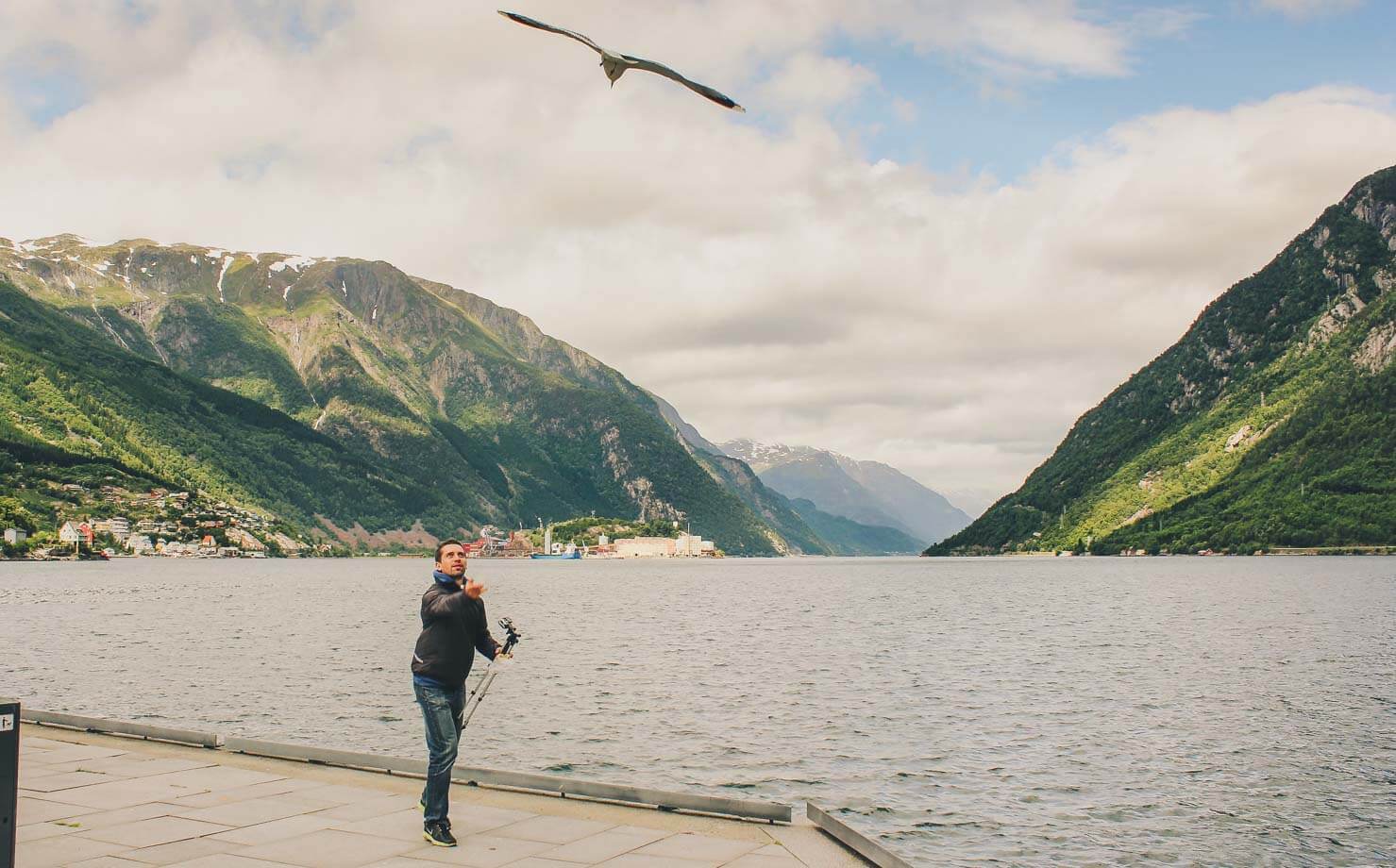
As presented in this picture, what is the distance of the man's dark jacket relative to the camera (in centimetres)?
1541

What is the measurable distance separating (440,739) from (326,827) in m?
1.95

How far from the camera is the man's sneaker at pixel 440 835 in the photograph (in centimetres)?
1413

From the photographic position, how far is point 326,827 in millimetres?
14938

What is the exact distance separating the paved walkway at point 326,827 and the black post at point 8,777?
100 inches

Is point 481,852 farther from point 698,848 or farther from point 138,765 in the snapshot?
point 138,765

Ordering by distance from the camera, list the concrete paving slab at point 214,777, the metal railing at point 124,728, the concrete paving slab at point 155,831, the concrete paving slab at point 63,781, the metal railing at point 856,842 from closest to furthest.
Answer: the metal railing at point 856,842, the concrete paving slab at point 155,831, the concrete paving slab at point 63,781, the concrete paving slab at point 214,777, the metal railing at point 124,728

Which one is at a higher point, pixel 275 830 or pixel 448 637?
pixel 448 637

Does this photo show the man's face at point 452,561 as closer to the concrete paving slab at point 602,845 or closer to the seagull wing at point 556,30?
the concrete paving slab at point 602,845

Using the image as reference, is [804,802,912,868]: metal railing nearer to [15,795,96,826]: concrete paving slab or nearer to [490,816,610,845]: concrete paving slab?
Result: [490,816,610,845]: concrete paving slab

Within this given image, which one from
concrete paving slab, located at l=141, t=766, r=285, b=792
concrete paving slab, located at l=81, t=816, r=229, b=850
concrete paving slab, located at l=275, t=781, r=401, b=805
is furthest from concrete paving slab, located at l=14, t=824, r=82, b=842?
concrete paving slab, located at l=275, t=781, r=401, b=805

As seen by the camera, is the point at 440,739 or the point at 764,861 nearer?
the point at 764,861

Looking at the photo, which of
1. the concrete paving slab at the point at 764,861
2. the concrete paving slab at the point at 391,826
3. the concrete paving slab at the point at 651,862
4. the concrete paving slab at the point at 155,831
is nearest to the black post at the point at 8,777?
the concrete paving slab at the point at 155,831

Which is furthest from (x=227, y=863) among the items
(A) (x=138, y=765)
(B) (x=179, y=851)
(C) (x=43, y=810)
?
(A) (x=138, y=765)

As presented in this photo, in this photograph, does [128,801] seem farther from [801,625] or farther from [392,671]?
[801,625]
